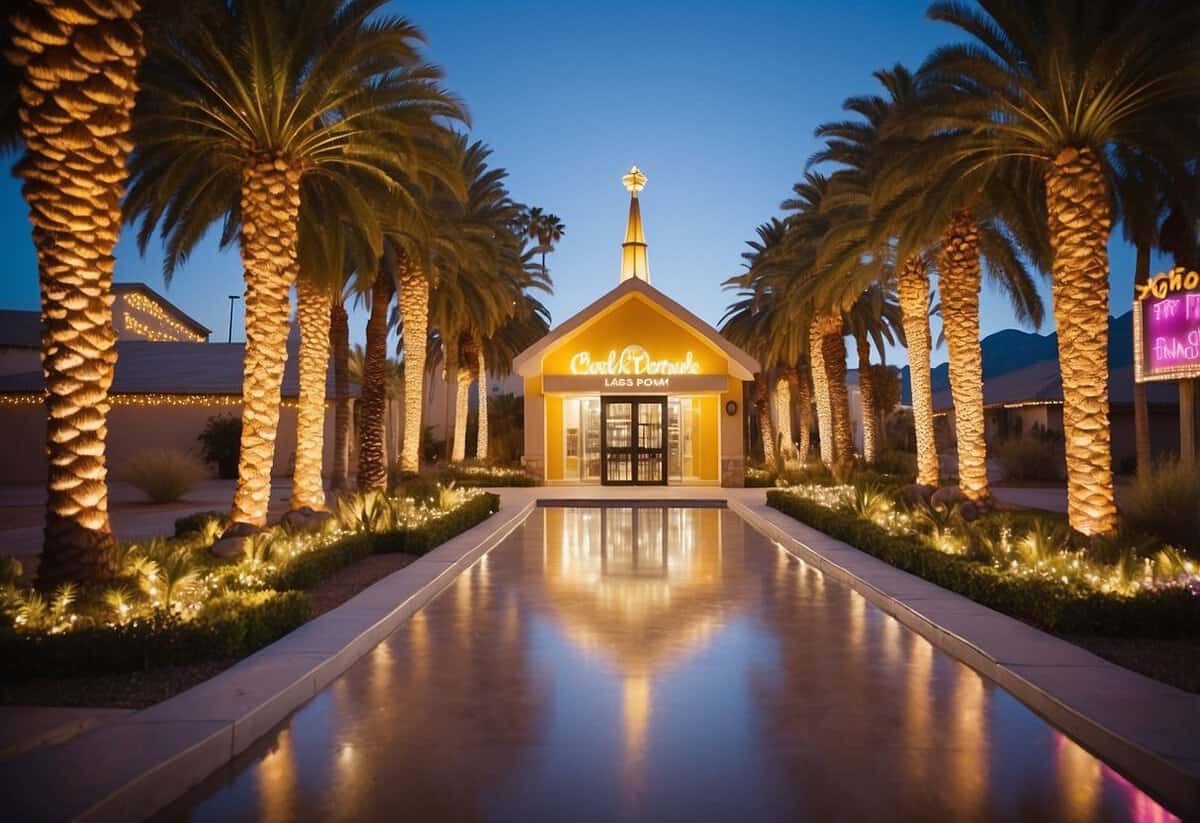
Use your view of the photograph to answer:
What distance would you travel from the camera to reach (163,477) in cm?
2352

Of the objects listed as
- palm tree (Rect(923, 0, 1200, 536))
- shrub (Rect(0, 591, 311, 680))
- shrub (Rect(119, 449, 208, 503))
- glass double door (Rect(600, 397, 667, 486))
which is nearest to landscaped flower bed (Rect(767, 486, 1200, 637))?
palm tree (Rect(923, 0, 1200, 536))

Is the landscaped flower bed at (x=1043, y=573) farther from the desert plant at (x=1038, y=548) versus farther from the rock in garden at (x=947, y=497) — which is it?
the rock in garden at (x=947, y=497)

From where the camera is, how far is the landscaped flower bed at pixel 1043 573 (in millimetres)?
8195

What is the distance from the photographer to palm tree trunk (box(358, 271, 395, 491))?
21.9 m

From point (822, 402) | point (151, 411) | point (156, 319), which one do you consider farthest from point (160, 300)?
point (822, 402)

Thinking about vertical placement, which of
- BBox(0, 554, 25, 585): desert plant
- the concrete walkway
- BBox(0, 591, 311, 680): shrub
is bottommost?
the concrete walkway

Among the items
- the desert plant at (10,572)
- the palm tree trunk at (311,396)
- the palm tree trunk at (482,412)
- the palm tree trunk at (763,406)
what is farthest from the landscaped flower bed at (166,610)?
the palm tree trunk at (763,406)

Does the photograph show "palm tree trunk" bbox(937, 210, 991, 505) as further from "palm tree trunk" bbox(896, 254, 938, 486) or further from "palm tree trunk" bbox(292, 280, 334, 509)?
"palm tree trunk" bbox(292, 280, 334, 509)

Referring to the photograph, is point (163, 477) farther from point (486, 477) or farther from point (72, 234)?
point (72, 234)

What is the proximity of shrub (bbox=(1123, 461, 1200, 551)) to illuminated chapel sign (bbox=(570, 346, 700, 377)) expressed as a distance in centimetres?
1681

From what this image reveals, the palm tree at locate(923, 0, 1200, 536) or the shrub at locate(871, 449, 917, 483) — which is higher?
the palm tree at locate(923, 0, 1200, 536)

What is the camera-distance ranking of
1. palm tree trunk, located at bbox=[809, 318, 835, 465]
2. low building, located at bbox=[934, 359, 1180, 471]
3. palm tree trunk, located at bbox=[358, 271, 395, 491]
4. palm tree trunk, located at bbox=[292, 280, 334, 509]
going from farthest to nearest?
low building, located at bbox=[934, 359, 1180, 471] → palm tree trunk, located at bbox=[809, 318, 835, 465] → palm tree trunk, located at bbox=[358, 271, 395, 491] → palm tree trunk, located at bbox=[292, 280, 334, 509]

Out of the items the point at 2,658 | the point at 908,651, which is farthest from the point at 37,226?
the point at 908,651

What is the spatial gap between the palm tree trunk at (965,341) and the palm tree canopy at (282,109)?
1047 centimetres
